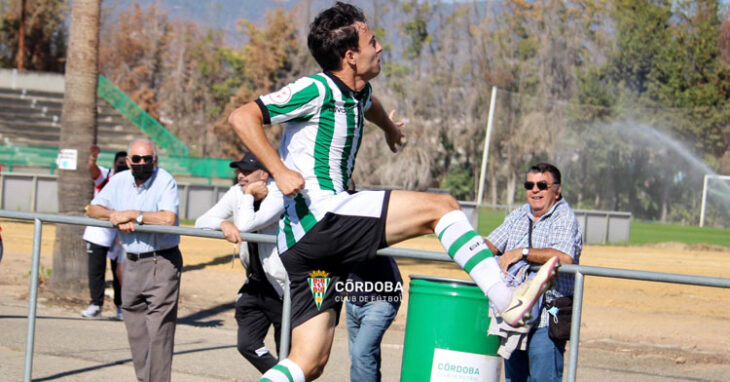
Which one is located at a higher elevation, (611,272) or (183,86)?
(183,86)

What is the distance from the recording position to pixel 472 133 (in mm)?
48750

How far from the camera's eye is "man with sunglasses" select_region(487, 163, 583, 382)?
539 centimetres

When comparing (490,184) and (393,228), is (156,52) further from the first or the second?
(393,228)

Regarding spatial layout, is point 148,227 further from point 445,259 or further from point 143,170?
point 445,259

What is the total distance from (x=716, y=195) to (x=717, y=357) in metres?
38.1

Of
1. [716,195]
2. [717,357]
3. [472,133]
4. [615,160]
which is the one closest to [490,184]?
[472,133]

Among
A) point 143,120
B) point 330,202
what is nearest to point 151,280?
point 330,202

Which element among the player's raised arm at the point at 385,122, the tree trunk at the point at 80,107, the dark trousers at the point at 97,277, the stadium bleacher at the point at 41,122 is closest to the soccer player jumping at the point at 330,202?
the player's raised arm at the point at 385,122

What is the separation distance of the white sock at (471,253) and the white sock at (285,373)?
2.88ft

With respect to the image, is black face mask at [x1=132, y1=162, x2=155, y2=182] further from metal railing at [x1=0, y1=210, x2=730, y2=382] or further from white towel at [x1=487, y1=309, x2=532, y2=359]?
white towel at [x1=487, y1=309, x2=532, y2=359]

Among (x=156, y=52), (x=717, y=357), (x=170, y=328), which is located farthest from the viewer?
(x=156, y=52)

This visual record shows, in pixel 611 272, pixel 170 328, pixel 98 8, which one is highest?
pixel 98 8

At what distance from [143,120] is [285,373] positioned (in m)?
40.0

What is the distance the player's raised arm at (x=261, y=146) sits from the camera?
3.86m
